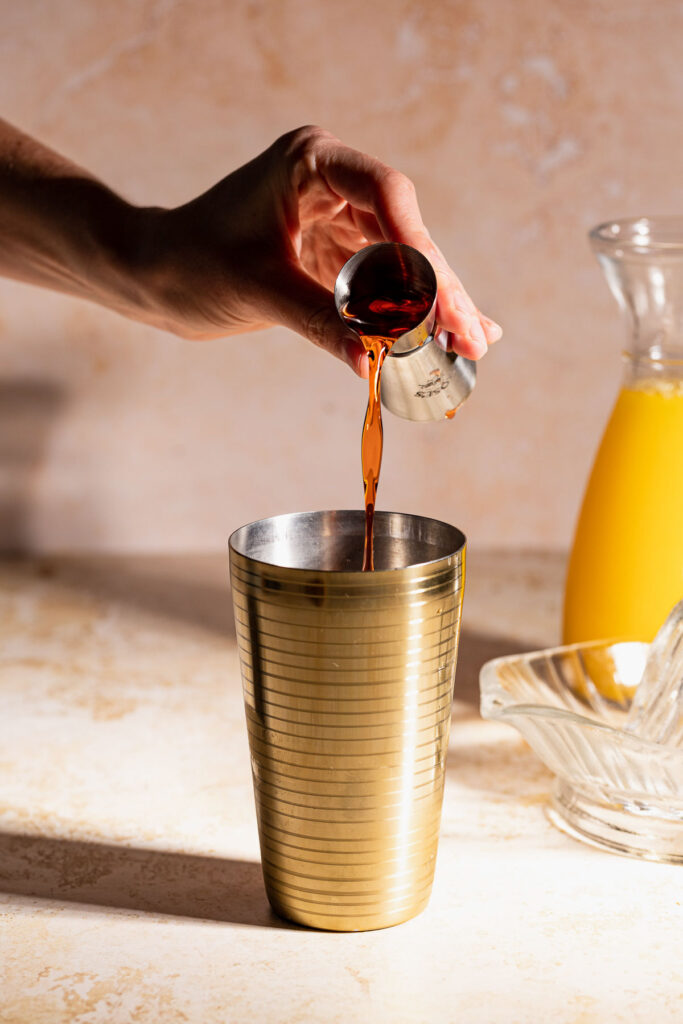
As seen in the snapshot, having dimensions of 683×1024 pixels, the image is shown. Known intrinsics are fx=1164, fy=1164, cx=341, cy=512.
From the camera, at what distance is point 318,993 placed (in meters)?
0.49

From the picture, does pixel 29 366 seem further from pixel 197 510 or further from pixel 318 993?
pixel 318 993

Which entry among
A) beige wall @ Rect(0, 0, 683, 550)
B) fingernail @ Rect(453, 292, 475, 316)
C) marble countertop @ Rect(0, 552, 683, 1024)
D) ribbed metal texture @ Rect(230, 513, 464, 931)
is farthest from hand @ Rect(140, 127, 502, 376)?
beige wall @ Rect(0, 0, 683, 550)

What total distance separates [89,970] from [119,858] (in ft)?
0.35

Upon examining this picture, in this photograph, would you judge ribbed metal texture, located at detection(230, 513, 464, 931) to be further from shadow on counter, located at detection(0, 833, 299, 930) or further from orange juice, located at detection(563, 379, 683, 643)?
orange juice, located at detection(563, 379, 683, 643)

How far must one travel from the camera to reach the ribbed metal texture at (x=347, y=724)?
19.2 inches

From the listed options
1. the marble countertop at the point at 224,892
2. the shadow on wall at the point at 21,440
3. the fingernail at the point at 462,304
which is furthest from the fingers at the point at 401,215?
the shadow on wall at the point at 21,440

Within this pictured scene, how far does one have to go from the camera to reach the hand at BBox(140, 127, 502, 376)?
614 millimetres

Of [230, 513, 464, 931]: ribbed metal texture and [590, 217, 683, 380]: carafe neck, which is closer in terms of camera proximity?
[230, 513, 464, 931]: ribbed metal texture

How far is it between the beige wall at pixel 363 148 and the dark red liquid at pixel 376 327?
684 mm

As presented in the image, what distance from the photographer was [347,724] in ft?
1.64

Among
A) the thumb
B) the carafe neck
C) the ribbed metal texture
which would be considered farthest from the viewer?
the carafe neck

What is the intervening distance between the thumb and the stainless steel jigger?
0.06ft

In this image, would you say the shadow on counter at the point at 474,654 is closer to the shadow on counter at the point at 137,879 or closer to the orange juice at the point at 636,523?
the orange juice at the point at 636,523

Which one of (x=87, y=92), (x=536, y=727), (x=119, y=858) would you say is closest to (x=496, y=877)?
(x=536, y=727)
